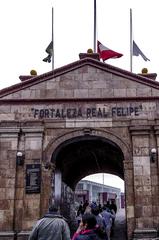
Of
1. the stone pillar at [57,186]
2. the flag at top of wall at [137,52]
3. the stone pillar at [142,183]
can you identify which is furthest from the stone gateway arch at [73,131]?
the flag at top of wall at [137,52]

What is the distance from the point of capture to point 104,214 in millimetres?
13516

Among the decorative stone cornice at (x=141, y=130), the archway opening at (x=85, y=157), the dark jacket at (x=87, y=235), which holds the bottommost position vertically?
the dark jacket at (x=87, y=235)

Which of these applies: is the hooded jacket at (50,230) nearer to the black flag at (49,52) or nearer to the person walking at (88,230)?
the person walking at (88,230)

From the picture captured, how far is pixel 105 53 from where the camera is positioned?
17391mm

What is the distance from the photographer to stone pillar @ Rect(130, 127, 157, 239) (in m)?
13.8

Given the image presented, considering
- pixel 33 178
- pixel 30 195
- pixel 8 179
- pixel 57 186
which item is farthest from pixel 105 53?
pixel 30 195

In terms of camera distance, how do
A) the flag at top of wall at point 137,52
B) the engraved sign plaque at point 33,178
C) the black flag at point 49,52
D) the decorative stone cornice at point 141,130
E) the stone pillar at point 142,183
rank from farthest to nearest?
the black flag at point 49,52 → the flag at top of wall at point 137,52 → the decorative stone cornice at point 141,130 → the engraved sign plaque at point 33,178 → the stone pillar at point 142,183

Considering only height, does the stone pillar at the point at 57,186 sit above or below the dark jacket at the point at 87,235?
above

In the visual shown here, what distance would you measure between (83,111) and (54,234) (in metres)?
9.53

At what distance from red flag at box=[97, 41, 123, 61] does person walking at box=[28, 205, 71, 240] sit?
1194cm

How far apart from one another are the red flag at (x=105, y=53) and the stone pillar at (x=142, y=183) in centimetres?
406

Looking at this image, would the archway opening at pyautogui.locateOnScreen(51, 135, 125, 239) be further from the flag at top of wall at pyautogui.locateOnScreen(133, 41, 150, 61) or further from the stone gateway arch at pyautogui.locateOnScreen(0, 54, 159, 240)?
the flag at top of wall at pyautogui.locateOnScreen(133, 41, 150, 61)

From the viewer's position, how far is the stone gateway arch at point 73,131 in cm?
1412

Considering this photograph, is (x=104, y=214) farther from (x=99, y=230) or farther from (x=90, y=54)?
(x=99, y=230)
